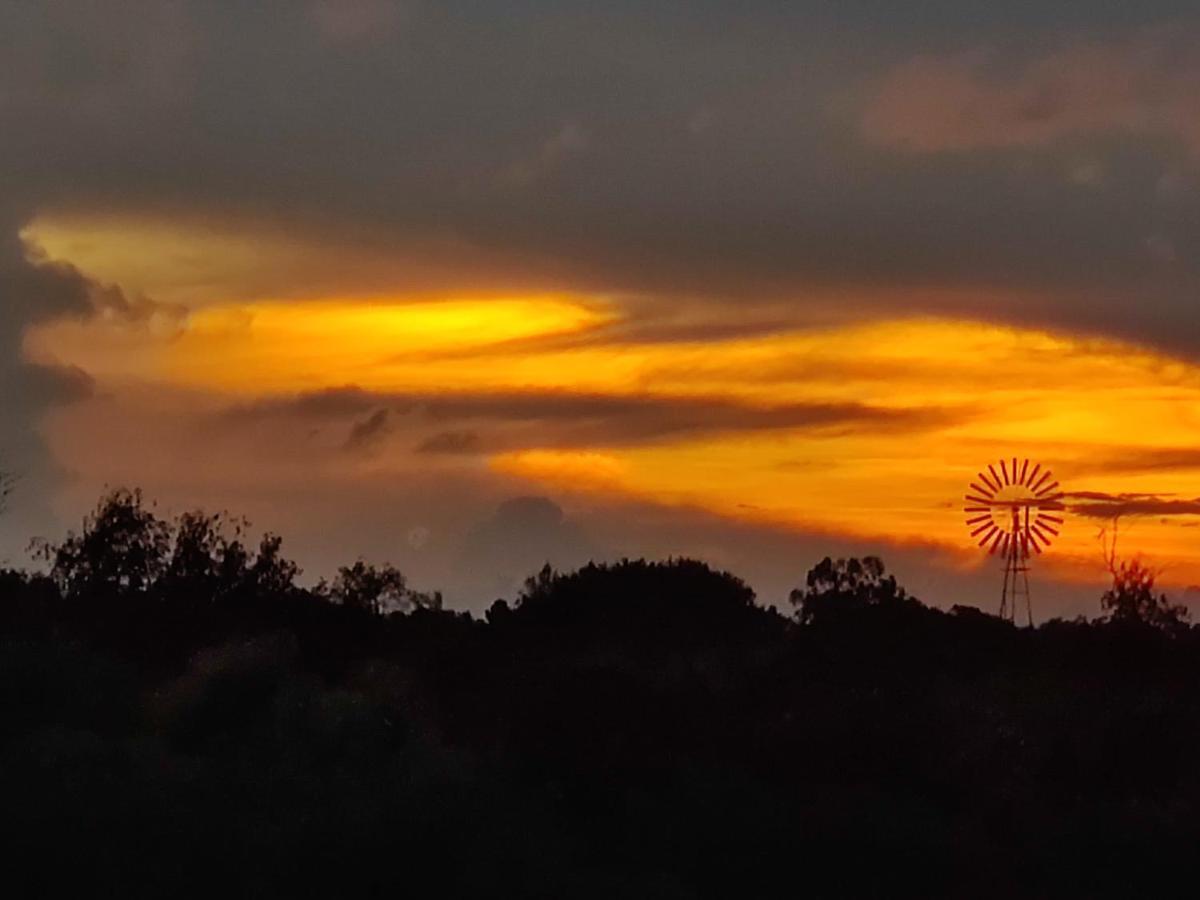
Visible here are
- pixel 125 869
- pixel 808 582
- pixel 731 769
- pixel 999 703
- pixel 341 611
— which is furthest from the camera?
pixel 808 582

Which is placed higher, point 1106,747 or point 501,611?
point 501,611

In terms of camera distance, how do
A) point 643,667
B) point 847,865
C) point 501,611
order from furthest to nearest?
1. point 501,611
2. point 643,667
3. point 847,865

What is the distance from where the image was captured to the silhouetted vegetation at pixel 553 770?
23.3 m

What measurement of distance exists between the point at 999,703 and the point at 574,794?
1260 cm

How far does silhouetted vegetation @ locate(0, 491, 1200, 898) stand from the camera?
23.3m

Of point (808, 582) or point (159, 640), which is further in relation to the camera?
point (808, 582)

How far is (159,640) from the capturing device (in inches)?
1535

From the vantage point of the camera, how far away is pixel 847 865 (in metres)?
26.0

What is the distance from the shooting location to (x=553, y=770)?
27.5 meters

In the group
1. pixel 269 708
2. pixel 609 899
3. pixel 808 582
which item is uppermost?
pixel 808 582

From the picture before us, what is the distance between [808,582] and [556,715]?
4567cm

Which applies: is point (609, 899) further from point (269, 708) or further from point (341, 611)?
point (341, 611)

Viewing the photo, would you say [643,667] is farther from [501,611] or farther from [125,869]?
[125,869]

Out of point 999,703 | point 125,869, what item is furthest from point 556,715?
point 999,703
